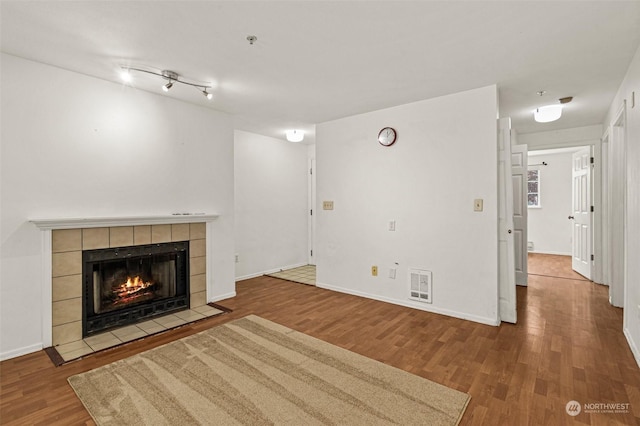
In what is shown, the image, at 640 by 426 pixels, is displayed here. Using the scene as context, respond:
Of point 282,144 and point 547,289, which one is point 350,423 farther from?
point 282,144

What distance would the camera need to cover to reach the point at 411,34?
2238 mm

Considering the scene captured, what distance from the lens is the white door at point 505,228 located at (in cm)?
322

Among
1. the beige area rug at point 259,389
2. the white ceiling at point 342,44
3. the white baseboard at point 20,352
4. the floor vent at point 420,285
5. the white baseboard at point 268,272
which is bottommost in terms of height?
the beige area rug at point 259,389

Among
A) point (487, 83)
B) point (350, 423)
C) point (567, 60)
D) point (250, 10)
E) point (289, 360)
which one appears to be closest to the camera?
point (350, 423)

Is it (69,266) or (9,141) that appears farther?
(69,266)

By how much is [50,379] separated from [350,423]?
87.8 inches

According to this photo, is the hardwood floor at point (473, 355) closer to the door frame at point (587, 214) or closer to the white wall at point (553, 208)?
the door frame at point (587, 214)

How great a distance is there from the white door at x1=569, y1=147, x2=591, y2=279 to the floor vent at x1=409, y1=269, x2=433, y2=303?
11.4 ft

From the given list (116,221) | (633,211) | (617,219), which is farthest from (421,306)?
(116,221)

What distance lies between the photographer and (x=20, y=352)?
8.41ft

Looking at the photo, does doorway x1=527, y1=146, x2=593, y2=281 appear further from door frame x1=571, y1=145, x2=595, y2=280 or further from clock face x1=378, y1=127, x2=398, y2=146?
clock face x1=378, y1=127, x2=398, y2=146

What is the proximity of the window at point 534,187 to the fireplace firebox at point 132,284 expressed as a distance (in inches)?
331

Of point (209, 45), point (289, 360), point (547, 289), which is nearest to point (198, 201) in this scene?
point (209, 45)

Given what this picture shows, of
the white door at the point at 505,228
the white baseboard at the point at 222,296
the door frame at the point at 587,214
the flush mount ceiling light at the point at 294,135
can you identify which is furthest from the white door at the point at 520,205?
the white baseboard at the point at 222,296
